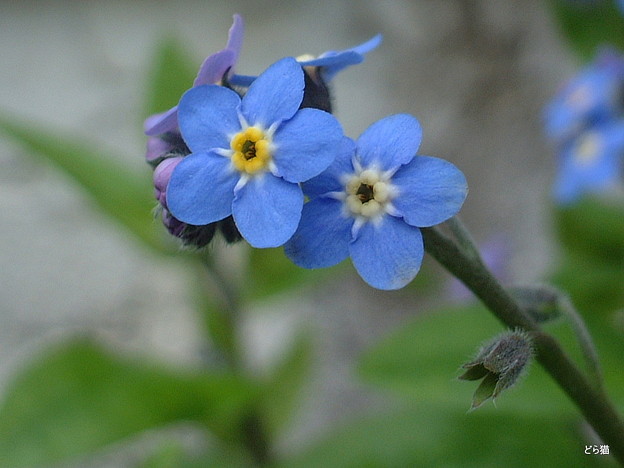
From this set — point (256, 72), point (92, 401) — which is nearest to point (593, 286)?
point (92, 401)

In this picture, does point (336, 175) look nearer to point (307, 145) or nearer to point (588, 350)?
point (307, 145)

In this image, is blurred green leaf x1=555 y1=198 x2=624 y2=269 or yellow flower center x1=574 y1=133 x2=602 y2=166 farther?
blurred green leaf x1=555 y1=198 x2=624 y2=269

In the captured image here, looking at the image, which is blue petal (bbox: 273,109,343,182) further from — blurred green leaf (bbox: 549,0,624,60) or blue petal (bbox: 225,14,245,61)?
blurred green leaf (bbox: 549,0,624,60)

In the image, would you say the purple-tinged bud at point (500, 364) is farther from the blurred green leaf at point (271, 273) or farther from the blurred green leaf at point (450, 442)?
the blurred green leaf at point (271, 273)

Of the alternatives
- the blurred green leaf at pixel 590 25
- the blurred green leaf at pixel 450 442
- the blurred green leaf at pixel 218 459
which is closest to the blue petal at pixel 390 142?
the blurred green leaf at pixel 450 442

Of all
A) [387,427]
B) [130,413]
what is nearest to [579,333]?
[387,427]

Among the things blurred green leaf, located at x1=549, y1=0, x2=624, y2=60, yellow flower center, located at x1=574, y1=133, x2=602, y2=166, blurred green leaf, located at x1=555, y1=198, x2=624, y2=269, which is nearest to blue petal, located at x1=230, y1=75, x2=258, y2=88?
yellow flower center, located at x1=574, y1=133, x2=602, y2=166

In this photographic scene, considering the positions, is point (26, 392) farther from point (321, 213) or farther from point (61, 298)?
point (61, 298)
